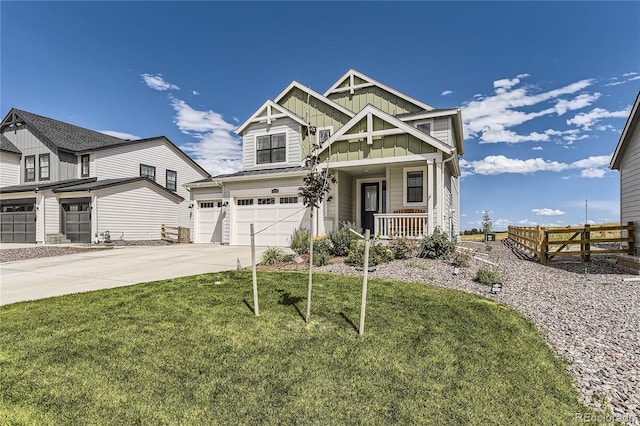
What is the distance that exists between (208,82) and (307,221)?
1023 centimetres

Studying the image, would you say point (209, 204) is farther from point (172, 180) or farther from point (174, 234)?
point (172, 180)

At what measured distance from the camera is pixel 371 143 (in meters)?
11.7

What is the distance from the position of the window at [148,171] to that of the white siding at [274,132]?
10.8m

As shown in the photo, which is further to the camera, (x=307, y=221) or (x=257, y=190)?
(x=257, y=190)

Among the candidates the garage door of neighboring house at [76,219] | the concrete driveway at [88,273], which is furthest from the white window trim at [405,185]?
the garage door of neighboring house at [76,219]

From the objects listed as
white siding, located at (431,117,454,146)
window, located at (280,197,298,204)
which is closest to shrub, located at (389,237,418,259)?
window, located at (280,197,298,204)

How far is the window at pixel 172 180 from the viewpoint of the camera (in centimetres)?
2500

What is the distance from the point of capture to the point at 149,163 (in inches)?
935

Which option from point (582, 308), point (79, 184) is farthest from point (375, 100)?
point (79, 184)

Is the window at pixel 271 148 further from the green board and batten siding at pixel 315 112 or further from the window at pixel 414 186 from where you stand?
the window at pixel 414 186

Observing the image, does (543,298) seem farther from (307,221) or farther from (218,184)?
(218,184)

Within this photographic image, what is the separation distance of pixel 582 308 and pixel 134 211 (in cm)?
2246

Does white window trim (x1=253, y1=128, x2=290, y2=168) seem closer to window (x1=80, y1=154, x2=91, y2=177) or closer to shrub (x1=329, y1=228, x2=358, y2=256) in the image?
shrub (x1=329, y1=228, x2=358, y2=256)

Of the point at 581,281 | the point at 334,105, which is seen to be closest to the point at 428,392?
the point at 581,281
